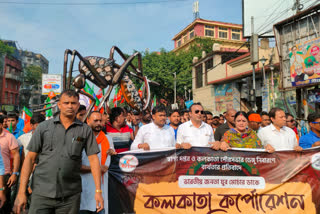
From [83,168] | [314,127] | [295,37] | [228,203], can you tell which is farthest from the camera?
[295,37]

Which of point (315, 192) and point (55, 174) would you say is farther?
point (315, 192)

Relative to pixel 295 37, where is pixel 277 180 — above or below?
below

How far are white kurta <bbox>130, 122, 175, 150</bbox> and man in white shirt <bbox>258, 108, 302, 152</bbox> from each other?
154cm

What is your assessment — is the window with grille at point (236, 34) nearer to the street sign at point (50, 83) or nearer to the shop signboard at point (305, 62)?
the street sign at point (50, 83)

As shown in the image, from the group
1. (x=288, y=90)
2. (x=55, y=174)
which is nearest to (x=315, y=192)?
(x=55, y=174)

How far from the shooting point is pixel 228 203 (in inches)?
141

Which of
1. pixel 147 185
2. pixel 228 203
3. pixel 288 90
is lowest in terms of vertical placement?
pixel 228 203

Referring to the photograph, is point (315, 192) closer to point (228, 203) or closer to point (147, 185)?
point (228, 203)

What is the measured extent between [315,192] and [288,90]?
9.41 meters

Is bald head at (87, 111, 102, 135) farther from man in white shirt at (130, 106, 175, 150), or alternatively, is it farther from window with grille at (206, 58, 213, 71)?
window with grille at (206, 58, 213, 71)

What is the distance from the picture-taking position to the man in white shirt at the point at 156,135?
13.3 feet

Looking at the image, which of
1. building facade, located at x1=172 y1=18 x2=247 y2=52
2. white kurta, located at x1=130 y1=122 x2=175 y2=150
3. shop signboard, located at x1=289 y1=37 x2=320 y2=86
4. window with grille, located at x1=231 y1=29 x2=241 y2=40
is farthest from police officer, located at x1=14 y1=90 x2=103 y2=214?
window with grille, located at x1=231 y1=29 x2=241 y2=40

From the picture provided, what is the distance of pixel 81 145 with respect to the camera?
236 centimetres

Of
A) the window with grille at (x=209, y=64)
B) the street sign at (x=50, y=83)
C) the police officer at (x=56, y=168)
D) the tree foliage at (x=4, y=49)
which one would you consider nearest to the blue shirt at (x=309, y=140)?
the police officer at (x=56, y=168)
